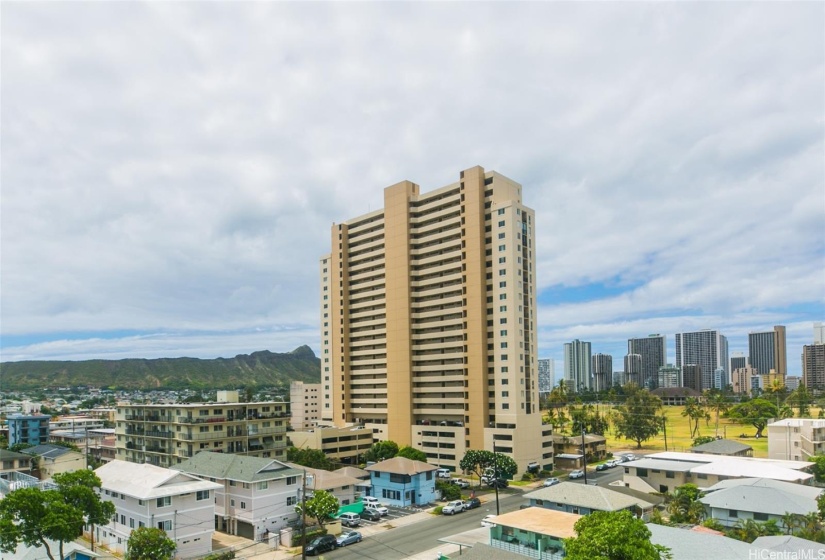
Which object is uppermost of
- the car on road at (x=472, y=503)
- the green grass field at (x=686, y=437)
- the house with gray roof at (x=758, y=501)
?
the house with gray roof at (x=758, y=501)

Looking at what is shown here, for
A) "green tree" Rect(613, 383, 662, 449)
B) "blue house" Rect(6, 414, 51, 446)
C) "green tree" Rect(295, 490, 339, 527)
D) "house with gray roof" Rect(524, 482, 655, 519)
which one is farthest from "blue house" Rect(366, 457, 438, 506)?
"blue house" Rect(6, 414, 51, 446)

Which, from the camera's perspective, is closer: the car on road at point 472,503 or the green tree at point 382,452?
the car on road at point 472,503

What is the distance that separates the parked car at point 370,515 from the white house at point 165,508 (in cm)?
1721

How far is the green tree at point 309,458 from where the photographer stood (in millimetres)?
81562

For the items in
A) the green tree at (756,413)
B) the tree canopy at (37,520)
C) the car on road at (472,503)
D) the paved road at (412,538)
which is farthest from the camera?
the green tree at (756,413)

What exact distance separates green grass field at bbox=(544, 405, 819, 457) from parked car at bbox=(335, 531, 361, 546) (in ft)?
254

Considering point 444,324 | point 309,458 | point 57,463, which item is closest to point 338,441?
point 309,458

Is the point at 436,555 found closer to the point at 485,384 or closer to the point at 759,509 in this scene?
the point at 759,509

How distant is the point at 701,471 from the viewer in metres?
63.8

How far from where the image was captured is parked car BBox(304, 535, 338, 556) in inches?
1873

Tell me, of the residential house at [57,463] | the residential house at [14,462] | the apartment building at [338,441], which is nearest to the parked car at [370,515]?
the apartment building at [338,441]

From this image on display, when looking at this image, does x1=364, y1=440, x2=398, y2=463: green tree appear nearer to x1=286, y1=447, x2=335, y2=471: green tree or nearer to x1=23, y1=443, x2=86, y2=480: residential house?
x1=286, y1=447, x2=335, y2=471: green tree

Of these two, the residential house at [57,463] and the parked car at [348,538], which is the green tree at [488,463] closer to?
the parked car at [348,538]

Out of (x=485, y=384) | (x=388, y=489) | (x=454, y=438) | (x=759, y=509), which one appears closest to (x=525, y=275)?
(x=485, y=384)
